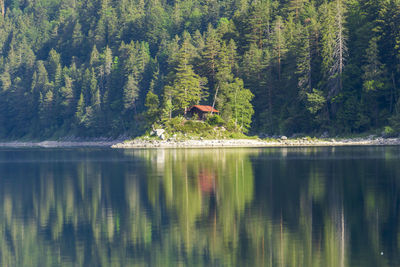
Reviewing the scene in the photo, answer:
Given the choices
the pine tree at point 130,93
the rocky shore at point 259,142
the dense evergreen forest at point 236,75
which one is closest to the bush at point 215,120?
Result: the dense evergreen forest at point 236,75

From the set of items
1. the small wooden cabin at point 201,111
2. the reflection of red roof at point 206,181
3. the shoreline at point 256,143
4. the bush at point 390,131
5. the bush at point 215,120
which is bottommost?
the shoreline at point 256,143

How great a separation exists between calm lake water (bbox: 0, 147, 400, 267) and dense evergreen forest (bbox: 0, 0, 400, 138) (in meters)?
44.6

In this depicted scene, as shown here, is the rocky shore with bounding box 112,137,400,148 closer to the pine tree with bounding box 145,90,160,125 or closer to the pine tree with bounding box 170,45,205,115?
the pine tree with bounding box 145,90,160,125

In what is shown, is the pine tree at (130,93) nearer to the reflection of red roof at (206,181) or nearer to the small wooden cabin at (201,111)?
the small wooden cabin at (201,111)

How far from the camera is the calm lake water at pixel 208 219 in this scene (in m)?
19.1

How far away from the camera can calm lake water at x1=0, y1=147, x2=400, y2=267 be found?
19.1 m

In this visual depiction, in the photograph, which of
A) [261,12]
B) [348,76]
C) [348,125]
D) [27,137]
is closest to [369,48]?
[348,76]

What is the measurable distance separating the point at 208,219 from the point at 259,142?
69233 millimetres

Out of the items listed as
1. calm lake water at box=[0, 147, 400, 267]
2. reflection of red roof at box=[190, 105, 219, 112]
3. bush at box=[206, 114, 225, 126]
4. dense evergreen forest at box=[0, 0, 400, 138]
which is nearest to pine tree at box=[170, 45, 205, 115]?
dense evergreen forest at box=[0, 0, 400, 138]

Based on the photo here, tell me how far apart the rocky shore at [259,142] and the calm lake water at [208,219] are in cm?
3649

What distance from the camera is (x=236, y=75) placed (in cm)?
11231

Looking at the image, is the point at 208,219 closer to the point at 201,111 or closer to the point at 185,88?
the point at 201,111

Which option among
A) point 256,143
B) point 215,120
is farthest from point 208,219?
point 215,120

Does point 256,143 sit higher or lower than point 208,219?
lower
